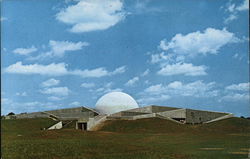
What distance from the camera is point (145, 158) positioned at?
806 inches

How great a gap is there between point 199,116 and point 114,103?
64.5 ft

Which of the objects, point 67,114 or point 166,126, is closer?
point 166,126

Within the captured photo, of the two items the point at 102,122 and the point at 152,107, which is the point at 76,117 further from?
the point at 152,107

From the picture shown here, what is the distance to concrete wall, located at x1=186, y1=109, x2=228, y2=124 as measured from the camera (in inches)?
2895

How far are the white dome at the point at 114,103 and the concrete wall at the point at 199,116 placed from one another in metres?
14.4

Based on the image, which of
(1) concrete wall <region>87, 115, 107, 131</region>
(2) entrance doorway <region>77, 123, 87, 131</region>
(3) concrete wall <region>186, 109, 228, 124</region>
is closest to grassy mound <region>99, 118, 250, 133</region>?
(1) concrete wall <region>87, 115, 107, 131</region>

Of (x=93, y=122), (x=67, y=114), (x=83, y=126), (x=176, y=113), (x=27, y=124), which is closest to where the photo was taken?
(x=27, y=124)

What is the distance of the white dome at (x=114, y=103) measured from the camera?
79.2 m

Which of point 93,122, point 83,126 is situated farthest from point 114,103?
point 93,122

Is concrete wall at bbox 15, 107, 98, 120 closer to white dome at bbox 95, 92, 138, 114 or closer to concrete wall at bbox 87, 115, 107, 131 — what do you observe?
white dome at bbox 95, 92, 138, 114

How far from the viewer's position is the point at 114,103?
79.8 meters

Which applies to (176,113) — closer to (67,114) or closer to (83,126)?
(83,126)

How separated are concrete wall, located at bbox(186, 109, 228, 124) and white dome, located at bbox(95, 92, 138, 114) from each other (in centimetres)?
1437

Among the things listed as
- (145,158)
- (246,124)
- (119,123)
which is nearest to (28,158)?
(145,158)
